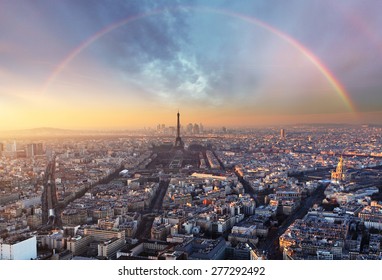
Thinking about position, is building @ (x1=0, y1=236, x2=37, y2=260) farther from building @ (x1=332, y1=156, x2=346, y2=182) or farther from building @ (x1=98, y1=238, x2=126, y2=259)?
building @ (x1=332, y1=156, x2=346, y2=182)

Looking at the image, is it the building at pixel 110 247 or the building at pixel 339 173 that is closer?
the building at pixel 110 247

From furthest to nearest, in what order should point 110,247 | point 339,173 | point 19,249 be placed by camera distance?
point 339,173, point 110,247, point 19,249

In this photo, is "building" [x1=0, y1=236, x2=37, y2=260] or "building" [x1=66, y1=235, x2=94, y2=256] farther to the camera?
"building" [x1=66, y1=235, x2=94, y2=256]

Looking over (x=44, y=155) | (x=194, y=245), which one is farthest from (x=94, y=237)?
(x=44, y=155)

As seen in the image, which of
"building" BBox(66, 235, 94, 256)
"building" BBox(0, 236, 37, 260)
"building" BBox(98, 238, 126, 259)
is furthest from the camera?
"building" BBox(66, 235, 94, 256)

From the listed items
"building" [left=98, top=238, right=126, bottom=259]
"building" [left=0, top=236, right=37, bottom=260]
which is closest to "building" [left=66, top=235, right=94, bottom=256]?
"building" [left=98, top=238, right=126, bottom=259]

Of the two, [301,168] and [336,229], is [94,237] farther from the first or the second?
[301,168]

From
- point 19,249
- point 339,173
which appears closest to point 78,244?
point 19,249

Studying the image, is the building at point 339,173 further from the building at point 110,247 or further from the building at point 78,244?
the building at point 78,244

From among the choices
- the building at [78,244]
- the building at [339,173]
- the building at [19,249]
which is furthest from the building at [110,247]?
the building at [339,173]

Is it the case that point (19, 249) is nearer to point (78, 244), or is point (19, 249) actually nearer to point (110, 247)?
point (78, 244)

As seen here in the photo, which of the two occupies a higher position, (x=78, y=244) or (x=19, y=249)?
(x=19, y=249)
